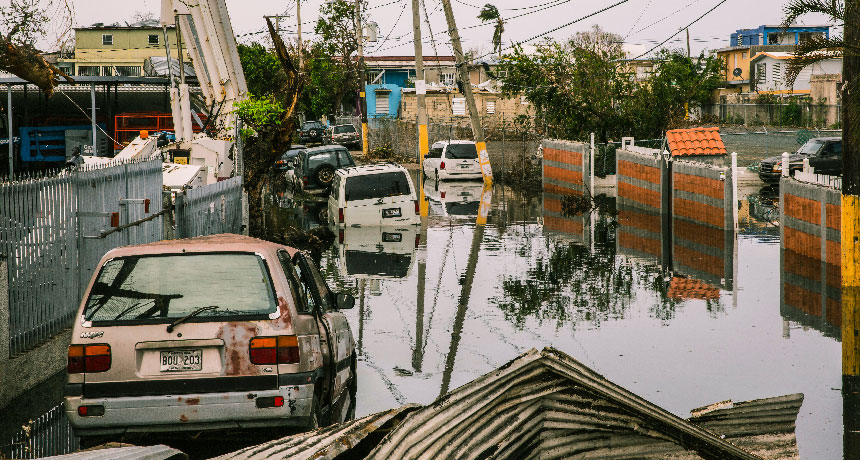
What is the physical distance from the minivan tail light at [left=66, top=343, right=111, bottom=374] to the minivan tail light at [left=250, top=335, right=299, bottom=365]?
1.02 m

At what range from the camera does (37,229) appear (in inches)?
442

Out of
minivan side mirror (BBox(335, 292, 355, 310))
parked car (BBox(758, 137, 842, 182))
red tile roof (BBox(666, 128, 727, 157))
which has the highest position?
red tile roof (BBox(666, 128, 727, 157))

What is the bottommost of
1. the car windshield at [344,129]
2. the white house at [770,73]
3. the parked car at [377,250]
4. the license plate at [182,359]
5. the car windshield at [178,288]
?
the parked car at [377,250]

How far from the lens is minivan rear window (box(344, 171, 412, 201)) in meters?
25.9

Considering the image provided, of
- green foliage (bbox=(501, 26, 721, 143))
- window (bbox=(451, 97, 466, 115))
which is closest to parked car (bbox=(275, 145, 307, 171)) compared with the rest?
green foliage (bbox=(501, 26, 721, 143))

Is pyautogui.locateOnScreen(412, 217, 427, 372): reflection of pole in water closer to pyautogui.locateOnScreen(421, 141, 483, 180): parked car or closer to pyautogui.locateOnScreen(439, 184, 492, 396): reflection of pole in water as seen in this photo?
pyautogui.locateOnScreen(439, 184, 492, 396): reflection of pole in water

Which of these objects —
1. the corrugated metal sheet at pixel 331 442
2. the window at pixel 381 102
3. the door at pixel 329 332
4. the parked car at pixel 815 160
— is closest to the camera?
the corrugated metal sheet at pixel 331 442

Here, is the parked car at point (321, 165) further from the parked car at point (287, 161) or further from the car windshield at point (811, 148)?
the car windshield at point (811, 148)

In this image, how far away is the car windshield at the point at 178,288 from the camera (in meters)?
7.76

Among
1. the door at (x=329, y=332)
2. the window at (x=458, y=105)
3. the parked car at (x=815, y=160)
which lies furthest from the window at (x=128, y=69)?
the door at (x=329, y=332)

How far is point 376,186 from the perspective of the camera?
2602cm

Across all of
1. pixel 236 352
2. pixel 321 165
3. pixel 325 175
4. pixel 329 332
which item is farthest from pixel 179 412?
pixel 321 165

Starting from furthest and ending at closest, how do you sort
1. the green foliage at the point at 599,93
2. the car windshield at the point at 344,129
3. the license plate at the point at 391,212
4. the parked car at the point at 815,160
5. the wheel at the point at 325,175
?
Answer: the car windshield at the point at 344,129 → the green foliage at the point at 599,93 → the wheel at the point at 325,175 → the parked car at the point at 815,160 → the license plate at the point at 391,212

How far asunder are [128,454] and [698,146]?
23.5m
